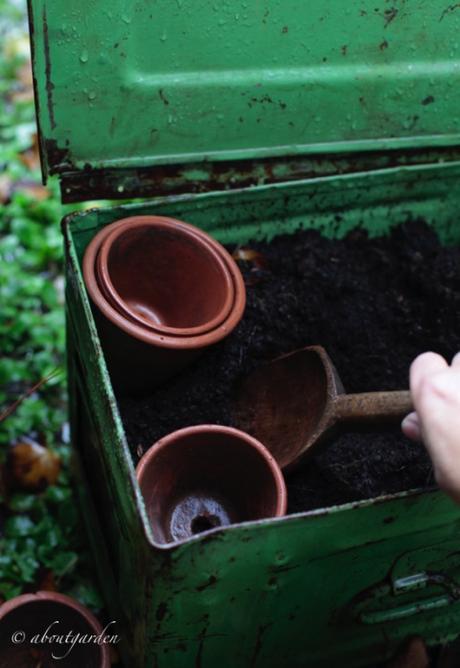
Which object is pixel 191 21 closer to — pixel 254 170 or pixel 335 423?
pixel 254 170

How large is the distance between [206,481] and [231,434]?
0.17m

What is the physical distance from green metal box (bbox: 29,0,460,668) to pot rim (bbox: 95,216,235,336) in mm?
56

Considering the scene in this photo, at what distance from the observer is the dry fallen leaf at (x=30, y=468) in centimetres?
227

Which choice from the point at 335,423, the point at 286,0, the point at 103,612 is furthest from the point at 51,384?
the point at 286,0

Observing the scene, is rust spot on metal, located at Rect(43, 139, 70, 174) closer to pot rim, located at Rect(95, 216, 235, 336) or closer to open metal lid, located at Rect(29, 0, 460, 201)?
open metal lid, located at Rect(29, 0, 460, 201)

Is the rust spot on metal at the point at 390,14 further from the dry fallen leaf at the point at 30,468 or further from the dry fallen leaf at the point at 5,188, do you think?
the dry fallen leaf at the point at 5,188

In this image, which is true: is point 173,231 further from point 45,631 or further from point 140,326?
point 45,631

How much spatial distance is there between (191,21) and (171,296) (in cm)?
64

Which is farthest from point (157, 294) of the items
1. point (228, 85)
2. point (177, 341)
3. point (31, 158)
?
point (31, 158)

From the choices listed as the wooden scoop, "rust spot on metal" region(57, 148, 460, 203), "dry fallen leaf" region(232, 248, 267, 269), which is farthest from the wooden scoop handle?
"rust spot on metal" region(57, 148, 460, 203)

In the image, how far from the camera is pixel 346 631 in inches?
69.4

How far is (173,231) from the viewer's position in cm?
180

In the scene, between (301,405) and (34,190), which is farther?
(34,190)

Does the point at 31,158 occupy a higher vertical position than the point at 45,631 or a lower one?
higher
